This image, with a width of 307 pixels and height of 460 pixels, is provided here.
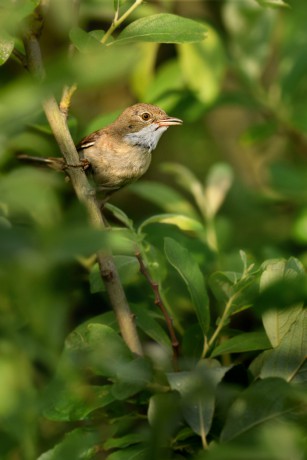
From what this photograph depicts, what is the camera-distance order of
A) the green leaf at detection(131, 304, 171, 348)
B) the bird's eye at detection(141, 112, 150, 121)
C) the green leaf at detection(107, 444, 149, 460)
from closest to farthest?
1. the green leaf at detection(107, 444, 149, 460)
2. the green leaf at detection(131, 304, 171, 348)
3. the bird's eye at detection(141, 112, 150, 121)

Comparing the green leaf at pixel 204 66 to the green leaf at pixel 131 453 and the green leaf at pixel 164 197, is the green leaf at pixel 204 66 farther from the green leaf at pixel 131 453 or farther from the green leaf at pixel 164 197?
the green leaf at pixel 131 453

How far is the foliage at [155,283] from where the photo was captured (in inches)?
35.3

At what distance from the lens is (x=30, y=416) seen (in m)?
1.04

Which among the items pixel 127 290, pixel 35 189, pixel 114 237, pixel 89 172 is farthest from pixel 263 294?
pixel 89 172

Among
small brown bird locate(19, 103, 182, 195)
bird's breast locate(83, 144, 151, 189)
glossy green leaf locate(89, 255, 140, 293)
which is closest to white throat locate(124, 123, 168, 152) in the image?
small brown bird locate(19, 103, 182, 195)

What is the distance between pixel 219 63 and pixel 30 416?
3428mm

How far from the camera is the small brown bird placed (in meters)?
3.42

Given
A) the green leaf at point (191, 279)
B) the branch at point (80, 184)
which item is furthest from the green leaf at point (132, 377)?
the green leaf at point (191, 279)

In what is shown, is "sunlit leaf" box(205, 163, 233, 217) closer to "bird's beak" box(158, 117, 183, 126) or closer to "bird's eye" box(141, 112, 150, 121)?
"bird's beak" box(158, 117, 183, 126)

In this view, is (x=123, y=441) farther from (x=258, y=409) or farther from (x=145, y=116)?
(x=145, y=116)

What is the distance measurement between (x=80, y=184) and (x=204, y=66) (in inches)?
97.6

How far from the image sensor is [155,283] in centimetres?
202

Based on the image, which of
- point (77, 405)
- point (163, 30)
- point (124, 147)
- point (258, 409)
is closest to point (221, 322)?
point (77, 405)

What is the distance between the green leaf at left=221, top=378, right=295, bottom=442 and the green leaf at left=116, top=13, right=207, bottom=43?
0.91 meters
